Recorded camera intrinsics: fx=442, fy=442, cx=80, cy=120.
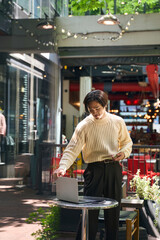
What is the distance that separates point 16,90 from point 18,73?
18 cm

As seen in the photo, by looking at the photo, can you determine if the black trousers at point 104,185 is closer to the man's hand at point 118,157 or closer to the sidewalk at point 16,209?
the man's hand at point 118,157

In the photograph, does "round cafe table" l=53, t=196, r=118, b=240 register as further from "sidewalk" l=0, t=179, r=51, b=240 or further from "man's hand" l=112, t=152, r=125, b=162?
"sidewalk" l=0, t=179, r=51, b=240

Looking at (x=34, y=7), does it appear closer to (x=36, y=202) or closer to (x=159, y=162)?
(x=36, y=202)

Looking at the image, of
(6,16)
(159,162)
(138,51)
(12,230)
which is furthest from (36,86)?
(159,162)

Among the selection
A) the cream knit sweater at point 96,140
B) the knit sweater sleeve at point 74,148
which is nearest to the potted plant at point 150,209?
the cream knit sweater at point 96,140

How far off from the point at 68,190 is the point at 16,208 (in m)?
1.30

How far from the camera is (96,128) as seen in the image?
11.7ft

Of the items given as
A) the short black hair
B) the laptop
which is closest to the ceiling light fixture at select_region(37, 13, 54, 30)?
the short black hair

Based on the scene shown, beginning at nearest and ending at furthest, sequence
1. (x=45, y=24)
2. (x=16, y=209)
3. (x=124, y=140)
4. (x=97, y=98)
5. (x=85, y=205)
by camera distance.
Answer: (x=85, y=205) → (x=97, y=98) → (x=124, y=140) → (x=16, y=209) → (x=45, y=24)

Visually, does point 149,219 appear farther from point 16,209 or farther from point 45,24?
point 45,24

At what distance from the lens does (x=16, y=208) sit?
409cm

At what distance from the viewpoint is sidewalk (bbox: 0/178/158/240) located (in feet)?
12.3

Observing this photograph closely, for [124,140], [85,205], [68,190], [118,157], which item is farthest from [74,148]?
[85,205]

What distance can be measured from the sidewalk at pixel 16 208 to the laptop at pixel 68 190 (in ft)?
2.39
